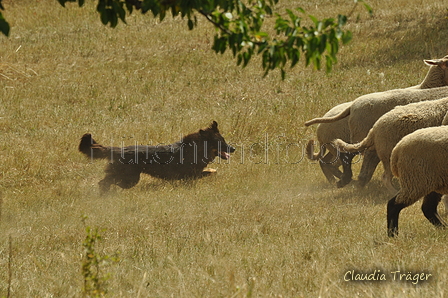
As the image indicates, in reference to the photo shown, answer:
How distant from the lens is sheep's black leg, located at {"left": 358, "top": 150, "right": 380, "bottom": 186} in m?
10.0

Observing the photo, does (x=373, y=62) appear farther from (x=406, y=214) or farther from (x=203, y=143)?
(x=406, y=214)

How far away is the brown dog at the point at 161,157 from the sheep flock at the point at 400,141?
1.91 m

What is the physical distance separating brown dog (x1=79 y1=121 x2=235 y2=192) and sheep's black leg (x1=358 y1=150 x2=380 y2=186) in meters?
2.85

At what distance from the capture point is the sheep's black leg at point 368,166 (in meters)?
10.0

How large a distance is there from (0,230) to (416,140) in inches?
227

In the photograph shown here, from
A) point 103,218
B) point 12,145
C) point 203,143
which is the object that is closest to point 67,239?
point 103,218

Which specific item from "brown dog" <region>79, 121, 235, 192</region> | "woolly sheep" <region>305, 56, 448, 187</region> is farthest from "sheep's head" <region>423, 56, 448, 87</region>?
"brown dog" <region>79, 121, 235, 192</region>

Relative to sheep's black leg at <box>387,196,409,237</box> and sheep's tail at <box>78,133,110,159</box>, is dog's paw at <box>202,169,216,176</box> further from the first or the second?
sheep's black leg at <box>387,196,409,237</box>

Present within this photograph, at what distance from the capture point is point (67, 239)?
798 centimetres

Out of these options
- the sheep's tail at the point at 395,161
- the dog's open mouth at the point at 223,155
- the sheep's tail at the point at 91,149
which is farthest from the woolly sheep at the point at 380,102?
the sheep's tail at the point at 91,149

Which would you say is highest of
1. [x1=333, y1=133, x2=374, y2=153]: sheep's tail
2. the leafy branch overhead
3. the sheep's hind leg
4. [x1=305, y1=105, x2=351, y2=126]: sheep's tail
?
the leafy branch overhead

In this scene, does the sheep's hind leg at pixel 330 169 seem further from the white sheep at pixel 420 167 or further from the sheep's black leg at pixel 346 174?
the white sheep at pixel 420 167

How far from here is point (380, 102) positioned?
32.3 ft

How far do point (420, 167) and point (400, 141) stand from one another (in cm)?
41
